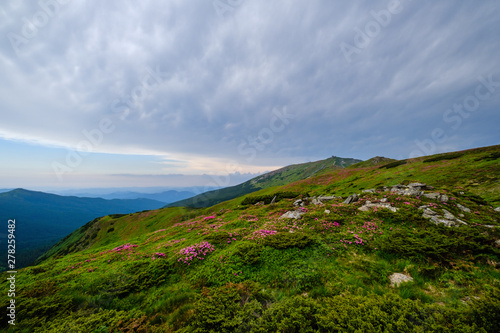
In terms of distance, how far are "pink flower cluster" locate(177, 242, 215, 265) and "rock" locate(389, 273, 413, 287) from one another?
10.1m

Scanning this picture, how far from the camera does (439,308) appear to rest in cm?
564

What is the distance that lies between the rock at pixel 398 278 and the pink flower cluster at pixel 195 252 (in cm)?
1008

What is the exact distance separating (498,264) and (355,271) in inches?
257

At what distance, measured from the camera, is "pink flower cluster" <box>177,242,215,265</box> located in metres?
11.4

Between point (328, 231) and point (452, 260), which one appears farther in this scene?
point (328, 231)

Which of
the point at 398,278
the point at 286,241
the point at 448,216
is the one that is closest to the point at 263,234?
the point at 286,241

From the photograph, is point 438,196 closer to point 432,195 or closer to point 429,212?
point 432,195

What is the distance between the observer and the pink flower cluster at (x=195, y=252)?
11352 millimetres

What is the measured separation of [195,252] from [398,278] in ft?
37.0

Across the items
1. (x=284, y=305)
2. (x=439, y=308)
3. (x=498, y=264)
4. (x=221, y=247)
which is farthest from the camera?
(x=221, y=247)

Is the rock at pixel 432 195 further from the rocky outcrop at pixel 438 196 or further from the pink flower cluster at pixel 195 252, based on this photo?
the pink flower cluster at pixel 195 252

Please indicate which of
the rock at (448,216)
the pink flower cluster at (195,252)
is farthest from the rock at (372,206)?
the pink flower cluster at (195,252)

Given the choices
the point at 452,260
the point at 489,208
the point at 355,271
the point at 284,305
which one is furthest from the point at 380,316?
the point at 489,208

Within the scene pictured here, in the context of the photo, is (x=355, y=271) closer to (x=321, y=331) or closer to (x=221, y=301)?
(x=321, y=331)
